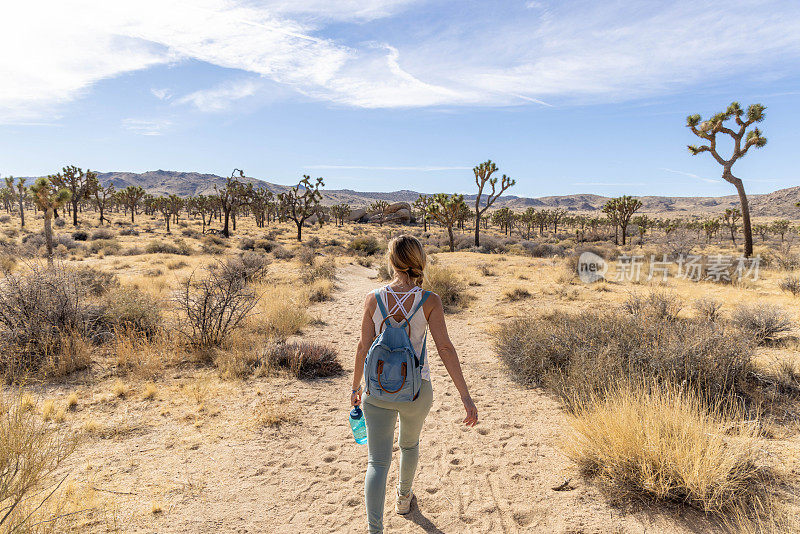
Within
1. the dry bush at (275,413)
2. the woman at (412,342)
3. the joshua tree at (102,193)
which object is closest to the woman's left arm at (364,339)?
the woman at (412,342)

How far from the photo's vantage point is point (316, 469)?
4.11m

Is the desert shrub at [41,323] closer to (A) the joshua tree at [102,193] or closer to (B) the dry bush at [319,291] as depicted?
(B) the dry bush at [319,291]

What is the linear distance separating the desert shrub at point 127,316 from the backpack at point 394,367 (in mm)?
6420

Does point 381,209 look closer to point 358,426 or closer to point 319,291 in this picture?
point 319,291

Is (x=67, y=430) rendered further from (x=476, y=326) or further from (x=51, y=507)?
(x=476, y=326)

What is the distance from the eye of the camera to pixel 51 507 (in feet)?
9.89

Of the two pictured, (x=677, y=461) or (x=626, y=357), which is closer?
(x=677, y=461)

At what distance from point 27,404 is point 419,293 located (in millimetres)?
5190

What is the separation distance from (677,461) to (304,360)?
5175 mm

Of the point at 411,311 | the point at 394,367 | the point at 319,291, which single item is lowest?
the point at 319,291

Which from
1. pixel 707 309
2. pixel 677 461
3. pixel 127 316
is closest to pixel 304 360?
pixel 127 316

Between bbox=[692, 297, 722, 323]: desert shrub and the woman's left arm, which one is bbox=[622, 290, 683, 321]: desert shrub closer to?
bbox=[692, 297, 722, 323]: desert shrub

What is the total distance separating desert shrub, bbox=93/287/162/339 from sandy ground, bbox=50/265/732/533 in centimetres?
205

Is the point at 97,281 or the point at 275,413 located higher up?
the point at 97,281
